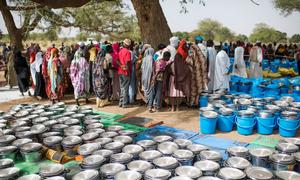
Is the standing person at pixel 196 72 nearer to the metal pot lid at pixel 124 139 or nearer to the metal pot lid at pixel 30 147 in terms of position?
the metal pot lid at pixel 124 139

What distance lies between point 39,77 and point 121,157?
211 inches

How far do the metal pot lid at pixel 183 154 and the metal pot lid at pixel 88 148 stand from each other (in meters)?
1.07

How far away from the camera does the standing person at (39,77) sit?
808 centimetres

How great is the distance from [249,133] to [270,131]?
36 centimetres

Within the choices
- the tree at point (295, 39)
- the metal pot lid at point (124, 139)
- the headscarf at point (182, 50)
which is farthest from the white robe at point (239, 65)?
the tree at point (295, 39)

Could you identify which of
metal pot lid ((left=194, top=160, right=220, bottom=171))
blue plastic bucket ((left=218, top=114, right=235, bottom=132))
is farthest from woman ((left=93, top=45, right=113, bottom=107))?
metal pot lid ((left=194, top=160, right=220, bottom=171))

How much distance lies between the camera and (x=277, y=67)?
13078mm

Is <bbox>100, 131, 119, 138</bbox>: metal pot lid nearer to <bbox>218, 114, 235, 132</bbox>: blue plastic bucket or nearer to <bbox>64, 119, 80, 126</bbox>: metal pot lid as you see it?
<bbox>64, 119, 80, 126</bbox>: metal pot lid

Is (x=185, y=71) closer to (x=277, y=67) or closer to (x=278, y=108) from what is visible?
(x=278, y=108)

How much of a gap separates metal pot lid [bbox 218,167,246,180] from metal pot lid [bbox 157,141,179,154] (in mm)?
808

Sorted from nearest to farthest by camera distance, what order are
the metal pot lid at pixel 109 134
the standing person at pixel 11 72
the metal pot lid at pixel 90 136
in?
the metal pot lid at pixel 90 136 < the metal pot lid at pixel 109 134 < the standing person at pixel 11 72

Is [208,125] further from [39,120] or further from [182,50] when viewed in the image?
[39,120]

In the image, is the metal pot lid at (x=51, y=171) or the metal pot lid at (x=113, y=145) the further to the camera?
the metal pot lid at (x=113, y=145)

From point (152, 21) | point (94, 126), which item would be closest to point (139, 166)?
point (94, 126)
